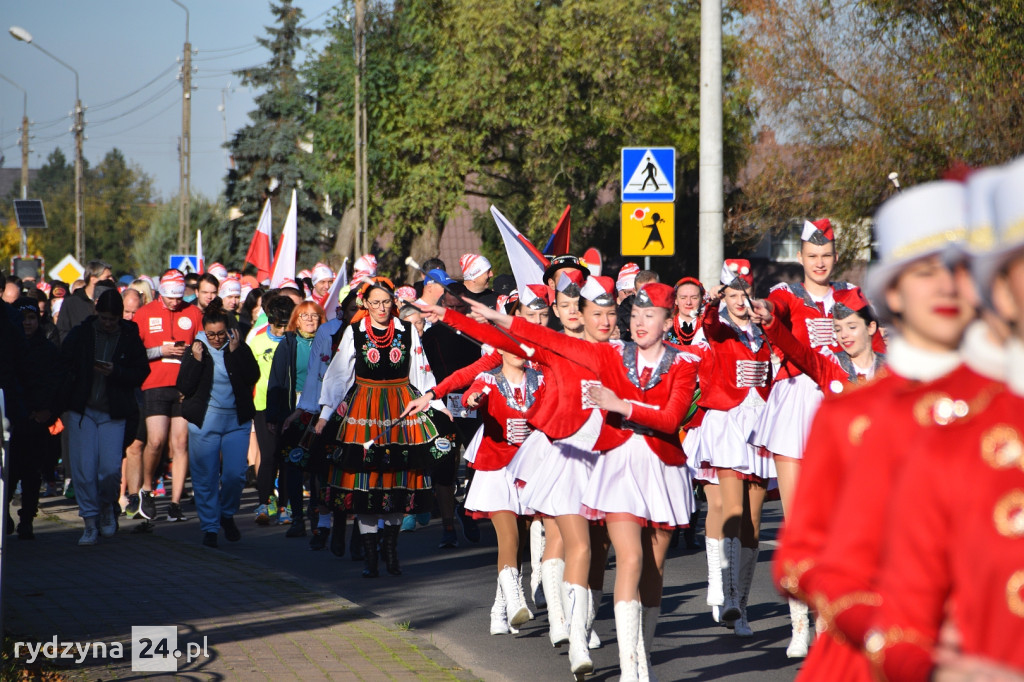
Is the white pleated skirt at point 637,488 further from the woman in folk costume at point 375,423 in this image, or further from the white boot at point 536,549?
the woman in folk costume at point 375,423

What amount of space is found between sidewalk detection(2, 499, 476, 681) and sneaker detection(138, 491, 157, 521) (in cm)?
183

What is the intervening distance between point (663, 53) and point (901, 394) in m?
39.2

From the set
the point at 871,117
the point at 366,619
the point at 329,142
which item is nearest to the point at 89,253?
the point at 329,142

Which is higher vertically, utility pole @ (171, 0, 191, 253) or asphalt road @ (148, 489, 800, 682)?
utility pole @ (171, 0, 191, 253)

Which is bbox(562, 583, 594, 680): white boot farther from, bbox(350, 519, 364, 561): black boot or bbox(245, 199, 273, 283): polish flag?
bbox(245, 199, 273, 283): polish flag

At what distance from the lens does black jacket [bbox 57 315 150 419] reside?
1172 centimetres

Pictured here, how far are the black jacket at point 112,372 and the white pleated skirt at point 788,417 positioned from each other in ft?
20.4

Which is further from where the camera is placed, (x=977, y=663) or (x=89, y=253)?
(x=89, y=253)

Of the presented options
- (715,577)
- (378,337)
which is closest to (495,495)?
(715,577)

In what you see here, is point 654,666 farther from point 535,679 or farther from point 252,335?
point 252,335

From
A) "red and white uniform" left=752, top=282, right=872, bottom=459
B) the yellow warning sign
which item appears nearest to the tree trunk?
the yellow warning sign

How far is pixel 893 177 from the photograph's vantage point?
1006 inches

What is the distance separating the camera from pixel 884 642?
2.26m

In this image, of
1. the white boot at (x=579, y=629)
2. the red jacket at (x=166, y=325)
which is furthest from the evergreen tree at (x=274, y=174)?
the white boot at (x=579, y=629)
